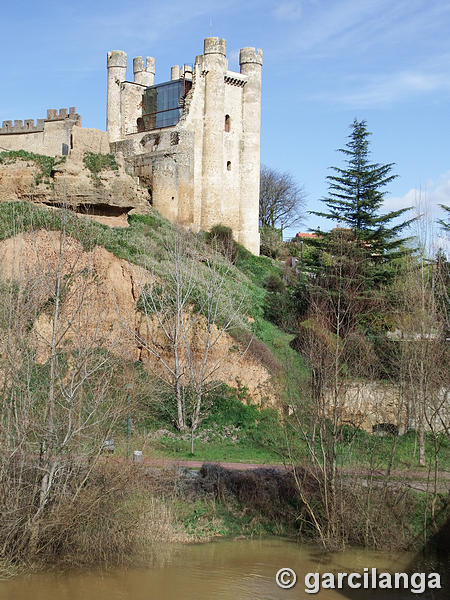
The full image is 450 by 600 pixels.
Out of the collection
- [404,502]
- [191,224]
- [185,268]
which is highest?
[191,224]

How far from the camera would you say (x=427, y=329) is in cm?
1977

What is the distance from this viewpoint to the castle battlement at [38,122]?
3659cm

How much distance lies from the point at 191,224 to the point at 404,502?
69.6 feet

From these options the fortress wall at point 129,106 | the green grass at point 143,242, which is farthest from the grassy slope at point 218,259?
the fortress wall at point 129,106

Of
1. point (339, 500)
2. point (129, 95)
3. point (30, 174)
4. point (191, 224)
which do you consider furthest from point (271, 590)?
point (129, 95)

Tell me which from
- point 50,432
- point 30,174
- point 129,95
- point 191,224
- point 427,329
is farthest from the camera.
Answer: point 129,95

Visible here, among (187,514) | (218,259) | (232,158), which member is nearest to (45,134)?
(232,158)

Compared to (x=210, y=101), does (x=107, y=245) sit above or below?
below

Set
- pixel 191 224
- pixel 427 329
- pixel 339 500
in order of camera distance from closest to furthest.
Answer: pixel 339 500 < pixel 427 329 < pixel 191 224

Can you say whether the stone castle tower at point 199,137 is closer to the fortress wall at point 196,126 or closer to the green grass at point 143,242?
the fortress wall at point 196,126

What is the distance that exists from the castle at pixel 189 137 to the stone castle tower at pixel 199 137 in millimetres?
46

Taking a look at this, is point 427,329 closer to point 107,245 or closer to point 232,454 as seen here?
point 232,454

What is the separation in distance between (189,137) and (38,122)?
760 centimetres

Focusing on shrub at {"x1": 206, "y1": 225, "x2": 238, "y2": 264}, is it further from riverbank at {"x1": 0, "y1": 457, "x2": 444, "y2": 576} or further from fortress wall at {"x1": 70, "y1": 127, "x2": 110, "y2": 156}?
riverbank at {"x1": 0, "y1": 457, "x2": 444, "y2": 576}
